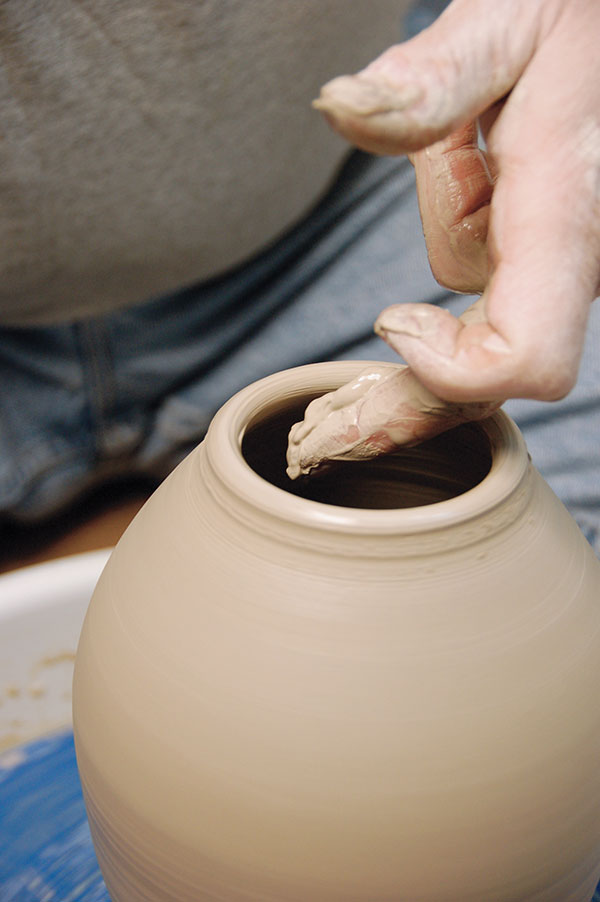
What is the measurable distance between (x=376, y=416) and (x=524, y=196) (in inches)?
7.5

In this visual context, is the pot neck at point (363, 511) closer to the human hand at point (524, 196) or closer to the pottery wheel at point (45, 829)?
the human hand at point (524, 196)

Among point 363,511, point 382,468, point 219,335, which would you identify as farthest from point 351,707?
point 219,335

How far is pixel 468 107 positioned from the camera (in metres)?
0.56

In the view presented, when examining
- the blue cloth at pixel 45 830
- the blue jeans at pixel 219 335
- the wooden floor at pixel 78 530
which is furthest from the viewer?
the wooden floor at pixel 78 530

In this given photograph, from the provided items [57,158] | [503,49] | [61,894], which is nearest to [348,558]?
[503,49]

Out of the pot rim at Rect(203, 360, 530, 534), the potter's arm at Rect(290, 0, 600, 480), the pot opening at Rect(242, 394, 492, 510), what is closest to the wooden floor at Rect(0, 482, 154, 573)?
the pot opening at Rect(242, 394, 492, 510)

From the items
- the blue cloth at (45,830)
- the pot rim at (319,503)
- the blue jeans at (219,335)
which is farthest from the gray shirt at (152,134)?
the blue cloth at (45,830)

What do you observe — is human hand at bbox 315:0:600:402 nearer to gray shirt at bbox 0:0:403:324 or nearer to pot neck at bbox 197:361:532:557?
pot neck at bbox 197:361:532:557

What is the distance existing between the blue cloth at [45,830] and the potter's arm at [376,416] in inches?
20.4

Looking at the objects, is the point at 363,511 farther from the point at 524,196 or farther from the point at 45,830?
the point at 45,830

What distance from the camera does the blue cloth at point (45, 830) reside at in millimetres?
943

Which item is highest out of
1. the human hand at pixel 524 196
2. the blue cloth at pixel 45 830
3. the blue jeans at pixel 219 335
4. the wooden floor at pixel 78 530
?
the human hand at pixel 524 196

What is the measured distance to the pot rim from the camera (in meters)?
0.60

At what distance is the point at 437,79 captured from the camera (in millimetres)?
540
